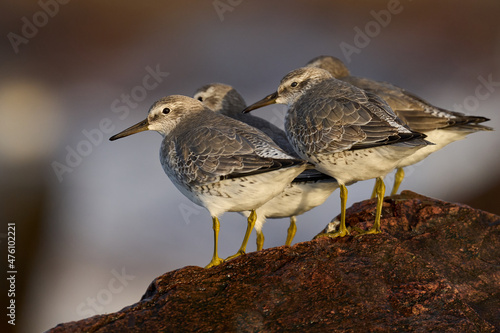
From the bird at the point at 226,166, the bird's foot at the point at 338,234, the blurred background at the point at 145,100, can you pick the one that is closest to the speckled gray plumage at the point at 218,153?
the bird at the point at 226,166

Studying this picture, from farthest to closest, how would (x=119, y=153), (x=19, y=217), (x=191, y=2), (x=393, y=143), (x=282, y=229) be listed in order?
(x=191, y=2) < (x=119, y=153) < (x=282, y=229) < (x=19, y=217) < (x=393, y=143)

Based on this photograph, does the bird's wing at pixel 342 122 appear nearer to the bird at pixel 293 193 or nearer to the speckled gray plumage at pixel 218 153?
the speckled gray plumage at pixel 218 153

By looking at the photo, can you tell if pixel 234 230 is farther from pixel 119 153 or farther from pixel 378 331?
pixel 378 331

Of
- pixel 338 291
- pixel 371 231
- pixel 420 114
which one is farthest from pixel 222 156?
pixel 420 114

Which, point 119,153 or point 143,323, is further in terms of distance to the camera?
point 119,153

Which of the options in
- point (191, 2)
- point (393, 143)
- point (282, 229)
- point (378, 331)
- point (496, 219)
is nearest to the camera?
point (378, 331)

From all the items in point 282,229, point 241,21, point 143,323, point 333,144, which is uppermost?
point 241,21

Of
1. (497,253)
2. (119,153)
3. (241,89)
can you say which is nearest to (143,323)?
(497,253)
